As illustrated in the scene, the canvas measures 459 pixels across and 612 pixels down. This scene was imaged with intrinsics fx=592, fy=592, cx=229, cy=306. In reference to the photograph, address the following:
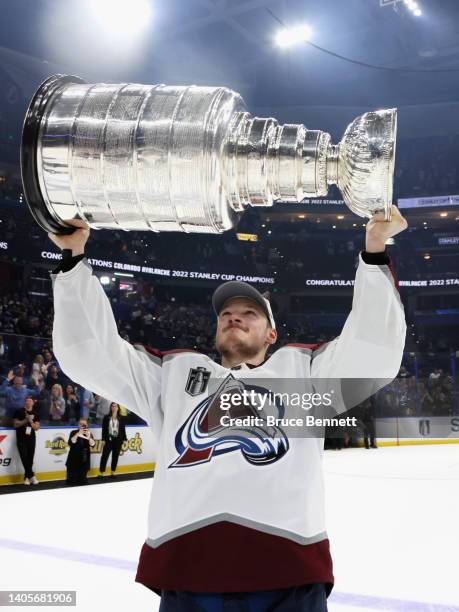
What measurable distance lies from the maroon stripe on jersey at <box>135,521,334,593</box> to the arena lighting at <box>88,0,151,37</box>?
13727mm

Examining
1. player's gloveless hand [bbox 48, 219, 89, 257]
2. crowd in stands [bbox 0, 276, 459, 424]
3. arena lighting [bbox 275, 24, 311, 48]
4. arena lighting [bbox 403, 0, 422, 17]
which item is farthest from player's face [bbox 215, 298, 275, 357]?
arena lighting [bbox 275, 24, 311, 48]

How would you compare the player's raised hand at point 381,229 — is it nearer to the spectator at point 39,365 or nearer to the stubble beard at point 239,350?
the stubble beard at point 239,350

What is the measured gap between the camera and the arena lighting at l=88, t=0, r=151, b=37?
1285 centimetres

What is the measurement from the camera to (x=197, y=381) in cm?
142

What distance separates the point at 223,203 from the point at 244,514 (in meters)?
0.72

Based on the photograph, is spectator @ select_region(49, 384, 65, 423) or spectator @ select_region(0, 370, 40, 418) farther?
spectator @ select_region(49, 384, 65, 423)

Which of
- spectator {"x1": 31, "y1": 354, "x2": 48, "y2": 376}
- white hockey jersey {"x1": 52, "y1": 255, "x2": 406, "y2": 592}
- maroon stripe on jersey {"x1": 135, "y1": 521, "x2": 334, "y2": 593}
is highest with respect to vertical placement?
spectator {"x1": 31, "y1": 354, "x2": 48, "y2": 376}

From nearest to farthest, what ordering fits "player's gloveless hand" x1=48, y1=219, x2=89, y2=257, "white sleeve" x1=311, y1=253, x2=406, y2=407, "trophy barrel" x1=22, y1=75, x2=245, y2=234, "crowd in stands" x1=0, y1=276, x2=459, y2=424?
"trophy barrel" x1=22, y1=75, x2=245, y2=234, "player's gloveless hand" x1=48, y1=219, x2=89, y2=257, "white sleeve" x1=311, y1=253, x2=406, y2=407, "crowd in stands" x1=0, y1=276, x2=459, y2=424

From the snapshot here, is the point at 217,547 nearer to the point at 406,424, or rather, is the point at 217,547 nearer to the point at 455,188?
the point at 406,424

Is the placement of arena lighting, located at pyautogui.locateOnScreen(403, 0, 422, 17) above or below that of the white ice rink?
above

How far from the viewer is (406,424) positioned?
1509 cm

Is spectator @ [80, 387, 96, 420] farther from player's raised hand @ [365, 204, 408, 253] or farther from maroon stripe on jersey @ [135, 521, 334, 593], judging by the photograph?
player's raised hand @ [365, 204, 408, 253]

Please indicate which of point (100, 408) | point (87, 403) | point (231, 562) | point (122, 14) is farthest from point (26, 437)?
point (122, 14)

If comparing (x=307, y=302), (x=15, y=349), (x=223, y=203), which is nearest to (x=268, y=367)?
(x=223, y=203)
